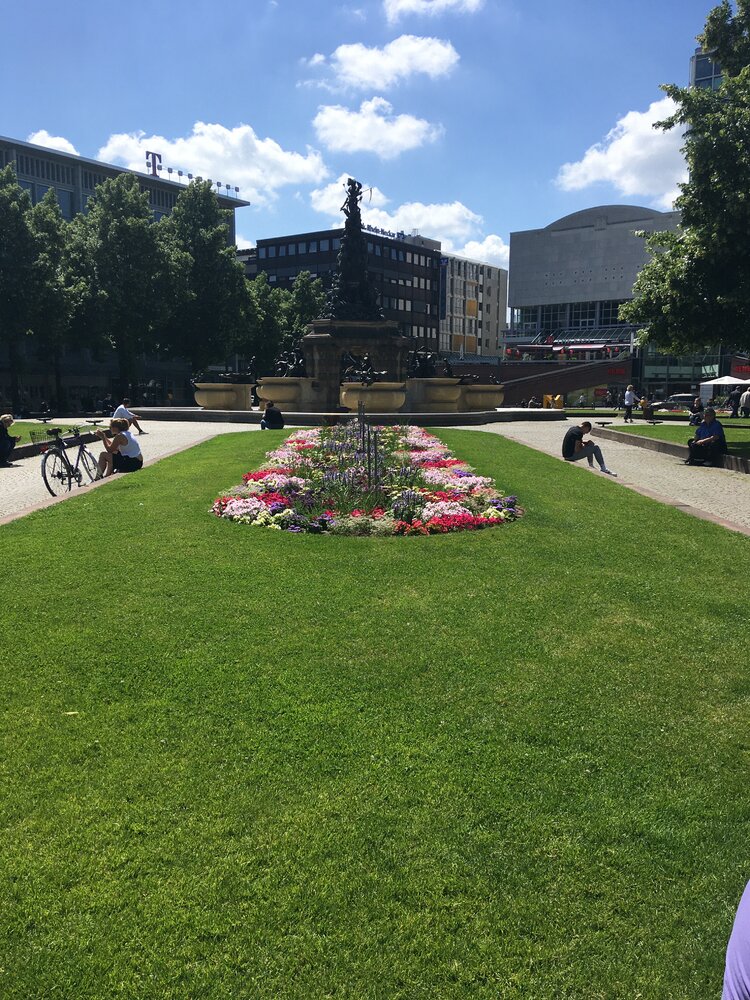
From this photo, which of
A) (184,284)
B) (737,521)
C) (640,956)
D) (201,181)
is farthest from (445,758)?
(201,181)

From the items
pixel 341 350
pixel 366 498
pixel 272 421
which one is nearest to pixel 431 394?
pixel 341 350

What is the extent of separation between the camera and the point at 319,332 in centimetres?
3484

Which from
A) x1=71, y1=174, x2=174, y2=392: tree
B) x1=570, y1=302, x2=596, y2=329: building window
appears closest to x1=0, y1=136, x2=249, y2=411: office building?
x1=71, y1=174, x2=174, y2=392: tree

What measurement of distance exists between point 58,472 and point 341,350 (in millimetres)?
22288

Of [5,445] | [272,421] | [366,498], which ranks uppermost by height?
[272,421]

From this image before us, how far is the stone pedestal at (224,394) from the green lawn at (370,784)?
30.0 meters

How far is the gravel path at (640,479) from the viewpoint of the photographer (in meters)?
11.5

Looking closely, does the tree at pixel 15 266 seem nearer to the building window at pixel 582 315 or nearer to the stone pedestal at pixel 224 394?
the stone pedestal at pixel 224 394

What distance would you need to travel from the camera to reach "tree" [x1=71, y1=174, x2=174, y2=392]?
1852 inches

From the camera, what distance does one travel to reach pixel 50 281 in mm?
42625

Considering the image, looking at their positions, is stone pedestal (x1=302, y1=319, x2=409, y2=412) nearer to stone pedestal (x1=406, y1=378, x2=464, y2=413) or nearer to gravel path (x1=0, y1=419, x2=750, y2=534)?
stone pedestal (x1=406, y1=378, x2=464, y2=413)

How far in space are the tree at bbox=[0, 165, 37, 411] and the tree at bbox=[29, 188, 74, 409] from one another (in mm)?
356

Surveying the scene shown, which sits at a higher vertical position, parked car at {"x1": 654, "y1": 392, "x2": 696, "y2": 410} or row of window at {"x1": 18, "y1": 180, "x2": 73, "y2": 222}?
row of window at {"x1": 18, "y1": 180, "x2": 73, "y2": 222}

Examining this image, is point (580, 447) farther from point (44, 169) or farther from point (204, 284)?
point (44, 169)
